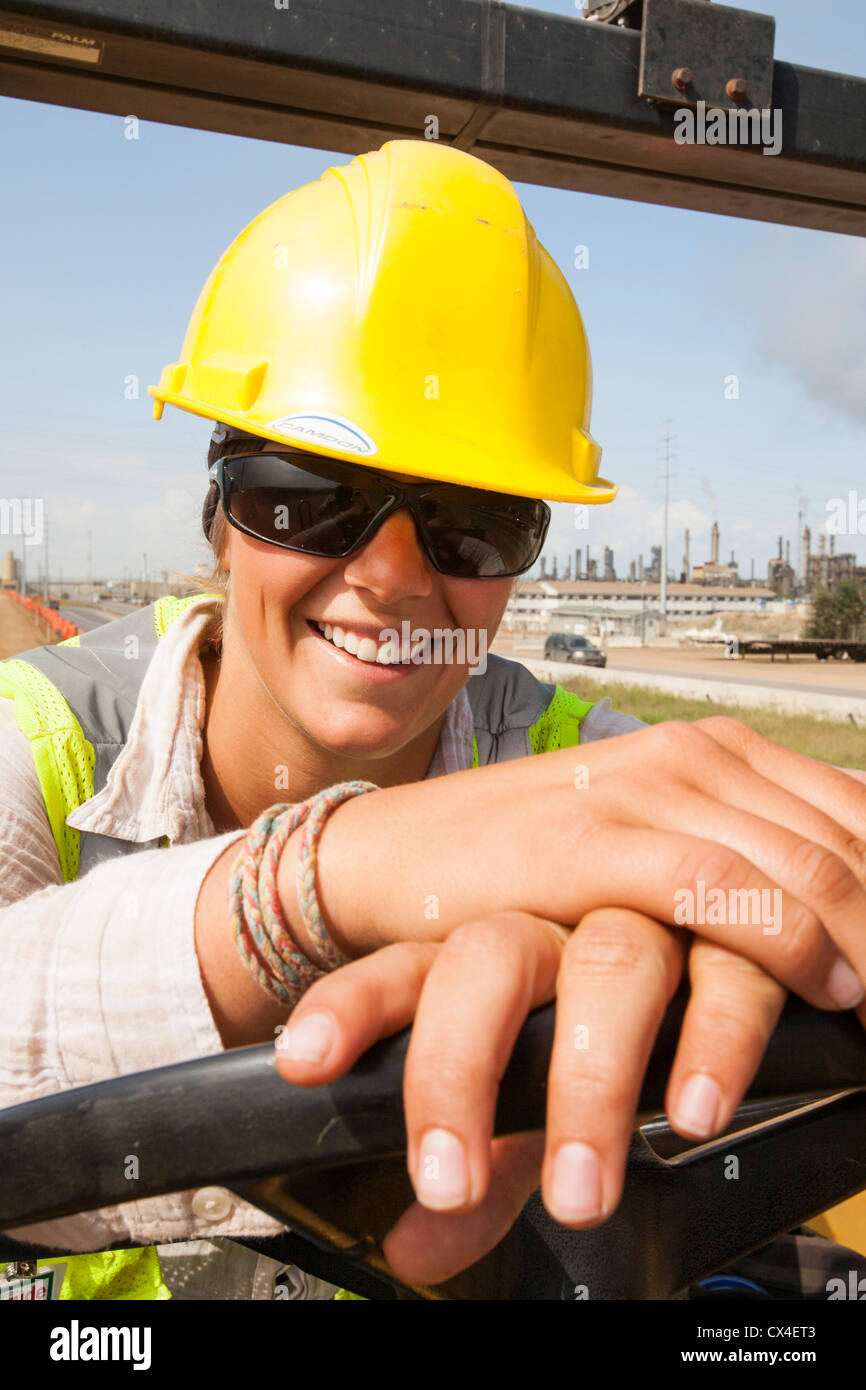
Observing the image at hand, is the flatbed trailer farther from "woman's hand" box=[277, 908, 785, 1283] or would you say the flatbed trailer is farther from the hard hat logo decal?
"woman's hand" box=[277, 908, 785, 1283]

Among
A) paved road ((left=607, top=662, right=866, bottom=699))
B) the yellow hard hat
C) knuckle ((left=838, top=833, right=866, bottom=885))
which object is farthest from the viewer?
paved road ((left=607, top=662, right=866, bottom=699))

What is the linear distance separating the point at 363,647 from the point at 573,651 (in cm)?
4290

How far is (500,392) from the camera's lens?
2.02 m

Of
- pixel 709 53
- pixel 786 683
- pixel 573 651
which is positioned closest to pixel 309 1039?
pixel 709 53

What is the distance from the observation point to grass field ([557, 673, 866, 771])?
15.2m

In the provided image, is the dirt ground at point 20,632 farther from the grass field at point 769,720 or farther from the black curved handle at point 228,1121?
the black curved handle at point 228,1121

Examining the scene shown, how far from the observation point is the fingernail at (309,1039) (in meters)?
0.72

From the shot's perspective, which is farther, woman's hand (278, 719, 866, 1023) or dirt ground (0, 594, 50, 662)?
dirt ground (0, 594, 50, 662)

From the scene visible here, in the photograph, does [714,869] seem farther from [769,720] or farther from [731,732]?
[769,720]

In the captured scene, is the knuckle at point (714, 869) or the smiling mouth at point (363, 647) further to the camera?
the smiling mouth at point (363, 647)

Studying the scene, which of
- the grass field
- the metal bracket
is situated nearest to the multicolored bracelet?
the metal bracket

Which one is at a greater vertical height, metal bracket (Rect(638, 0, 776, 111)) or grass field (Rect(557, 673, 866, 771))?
metal bracket (Rect(638, 0, 776, 111))

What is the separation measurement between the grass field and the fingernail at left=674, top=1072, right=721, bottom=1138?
1047 centimetres

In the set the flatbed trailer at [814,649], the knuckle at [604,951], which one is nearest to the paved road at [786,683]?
the flatbed trailer at [814,649]
